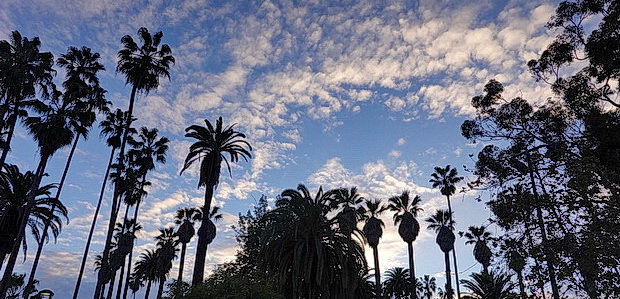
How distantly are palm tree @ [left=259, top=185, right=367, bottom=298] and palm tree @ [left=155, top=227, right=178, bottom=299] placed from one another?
33.9 meters

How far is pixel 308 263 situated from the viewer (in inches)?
1137

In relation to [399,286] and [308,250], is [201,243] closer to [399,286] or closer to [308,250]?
[308,250]

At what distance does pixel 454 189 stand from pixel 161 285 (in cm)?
4726

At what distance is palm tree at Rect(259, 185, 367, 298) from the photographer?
29.1m

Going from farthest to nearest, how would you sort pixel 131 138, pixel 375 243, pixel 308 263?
pixel 375 243
pixel 131 138
pixel 308 263

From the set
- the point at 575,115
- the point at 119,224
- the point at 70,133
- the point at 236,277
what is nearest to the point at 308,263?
the point at 236,277

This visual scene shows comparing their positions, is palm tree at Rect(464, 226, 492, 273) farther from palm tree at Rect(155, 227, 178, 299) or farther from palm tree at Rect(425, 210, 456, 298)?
palm tree at Rect(155, 227, 178, 299)

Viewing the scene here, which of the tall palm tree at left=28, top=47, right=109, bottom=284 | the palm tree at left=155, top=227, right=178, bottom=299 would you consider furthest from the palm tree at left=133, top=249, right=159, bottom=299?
the tall palm tree at left=28, top=47, right=109, bottom=284

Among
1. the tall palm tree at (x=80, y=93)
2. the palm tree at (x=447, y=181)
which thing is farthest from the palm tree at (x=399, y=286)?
the tall palm tree at (x=80, y=93)

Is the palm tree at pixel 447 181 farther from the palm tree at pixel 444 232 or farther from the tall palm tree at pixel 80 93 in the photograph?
the tall palm tree at pixel 80 93

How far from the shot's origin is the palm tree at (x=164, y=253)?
60.0 m

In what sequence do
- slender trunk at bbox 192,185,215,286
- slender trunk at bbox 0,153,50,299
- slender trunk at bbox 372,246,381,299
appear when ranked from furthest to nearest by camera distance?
slender trunk at bbox 372,246,381,299 < slender trunk at bbox 0,153,50,299 < slender trunk at bbox 192,185,215,286

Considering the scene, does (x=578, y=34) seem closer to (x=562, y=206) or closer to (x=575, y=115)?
(x=575, y=115)

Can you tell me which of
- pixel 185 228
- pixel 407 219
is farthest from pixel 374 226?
pixel 185 228
